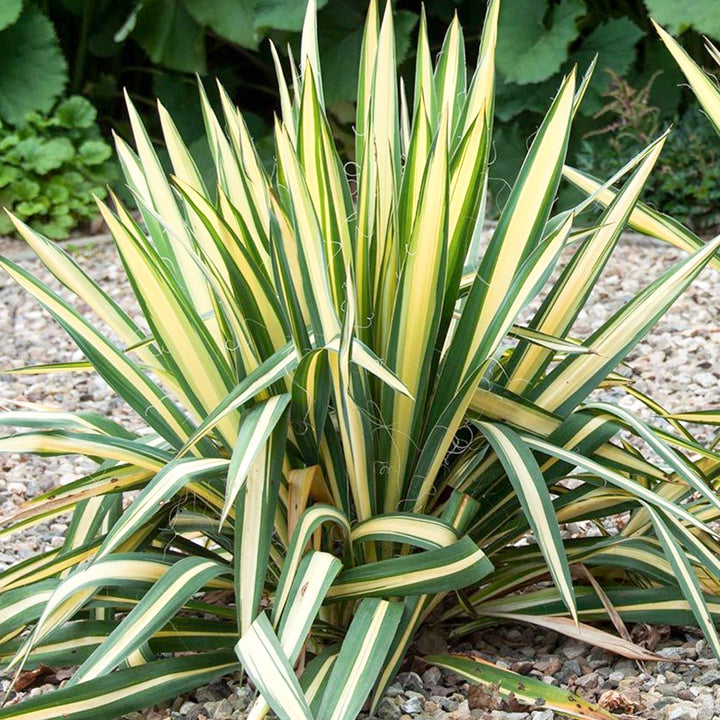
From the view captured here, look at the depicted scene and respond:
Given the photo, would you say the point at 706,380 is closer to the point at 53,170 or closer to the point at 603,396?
the point at 603,396

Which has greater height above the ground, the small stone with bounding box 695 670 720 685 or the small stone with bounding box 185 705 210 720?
the small stone with bounding box 695 670 720 685

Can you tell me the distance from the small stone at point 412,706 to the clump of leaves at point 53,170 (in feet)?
11.9

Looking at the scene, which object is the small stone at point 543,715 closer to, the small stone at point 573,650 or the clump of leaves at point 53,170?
the small stone at point 573,650

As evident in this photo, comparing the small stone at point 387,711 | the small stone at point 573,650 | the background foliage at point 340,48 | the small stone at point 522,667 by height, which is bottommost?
the small stone at point 387,711

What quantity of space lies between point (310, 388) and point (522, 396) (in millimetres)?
352

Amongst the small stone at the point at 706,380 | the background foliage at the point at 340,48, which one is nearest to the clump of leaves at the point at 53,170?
the background foliage at the point at 340,48

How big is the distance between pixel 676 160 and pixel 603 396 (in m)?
1.76

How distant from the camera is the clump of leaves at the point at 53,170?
4988mm

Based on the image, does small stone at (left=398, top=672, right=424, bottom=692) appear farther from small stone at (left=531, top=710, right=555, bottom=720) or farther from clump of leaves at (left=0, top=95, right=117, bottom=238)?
clump of leaves at (left=0, top=95, right=117, bottom=238)

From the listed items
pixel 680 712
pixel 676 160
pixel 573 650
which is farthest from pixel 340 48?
pixel 680 712

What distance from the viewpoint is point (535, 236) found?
174cm

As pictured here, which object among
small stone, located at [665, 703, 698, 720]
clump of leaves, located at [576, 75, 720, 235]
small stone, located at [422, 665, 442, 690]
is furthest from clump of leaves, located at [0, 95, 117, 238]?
small stone, located at [665, 703, 698, 720]

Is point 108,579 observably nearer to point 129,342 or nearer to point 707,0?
point 129,342

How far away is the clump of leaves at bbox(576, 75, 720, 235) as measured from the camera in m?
4.59
